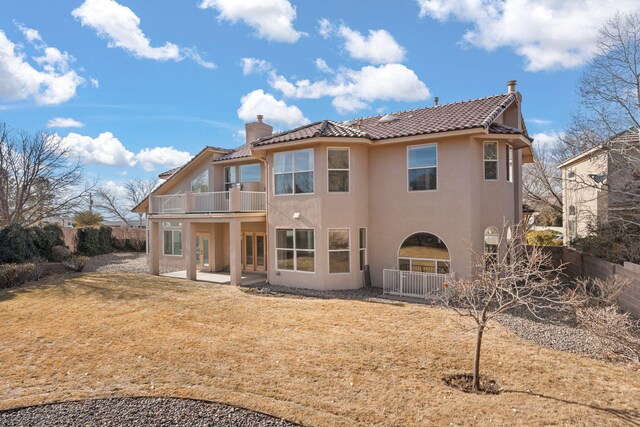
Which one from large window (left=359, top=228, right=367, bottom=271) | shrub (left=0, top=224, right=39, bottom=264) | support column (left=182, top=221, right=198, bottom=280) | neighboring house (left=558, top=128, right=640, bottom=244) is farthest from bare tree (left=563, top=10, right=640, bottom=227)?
shrub (left=0, top=224, right=39, bottom=264)

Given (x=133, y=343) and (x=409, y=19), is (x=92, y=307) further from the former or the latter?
(x=409, y=19)

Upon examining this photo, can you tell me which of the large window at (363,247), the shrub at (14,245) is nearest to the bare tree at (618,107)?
the large window at (363,247)

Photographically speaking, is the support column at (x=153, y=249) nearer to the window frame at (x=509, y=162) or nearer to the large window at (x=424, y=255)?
the large window at (x=424, y=255)

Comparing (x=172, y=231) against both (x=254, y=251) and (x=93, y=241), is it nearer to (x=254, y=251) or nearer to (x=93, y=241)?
(x=254, y=251)

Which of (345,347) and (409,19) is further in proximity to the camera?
(409,19)

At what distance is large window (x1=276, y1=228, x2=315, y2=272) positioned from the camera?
55.2 feet

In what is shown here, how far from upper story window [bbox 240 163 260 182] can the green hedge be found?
16.6 meters

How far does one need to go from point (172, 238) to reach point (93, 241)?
35.0 ft

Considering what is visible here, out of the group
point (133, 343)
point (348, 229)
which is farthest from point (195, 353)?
point (348, 229)

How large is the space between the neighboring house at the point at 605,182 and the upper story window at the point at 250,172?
15.8 metres

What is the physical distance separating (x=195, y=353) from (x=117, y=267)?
1842 centimetres

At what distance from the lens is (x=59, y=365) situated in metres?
8.39

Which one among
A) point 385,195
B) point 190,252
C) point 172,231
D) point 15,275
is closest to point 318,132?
point 385,195

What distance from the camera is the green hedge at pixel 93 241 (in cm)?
2988
